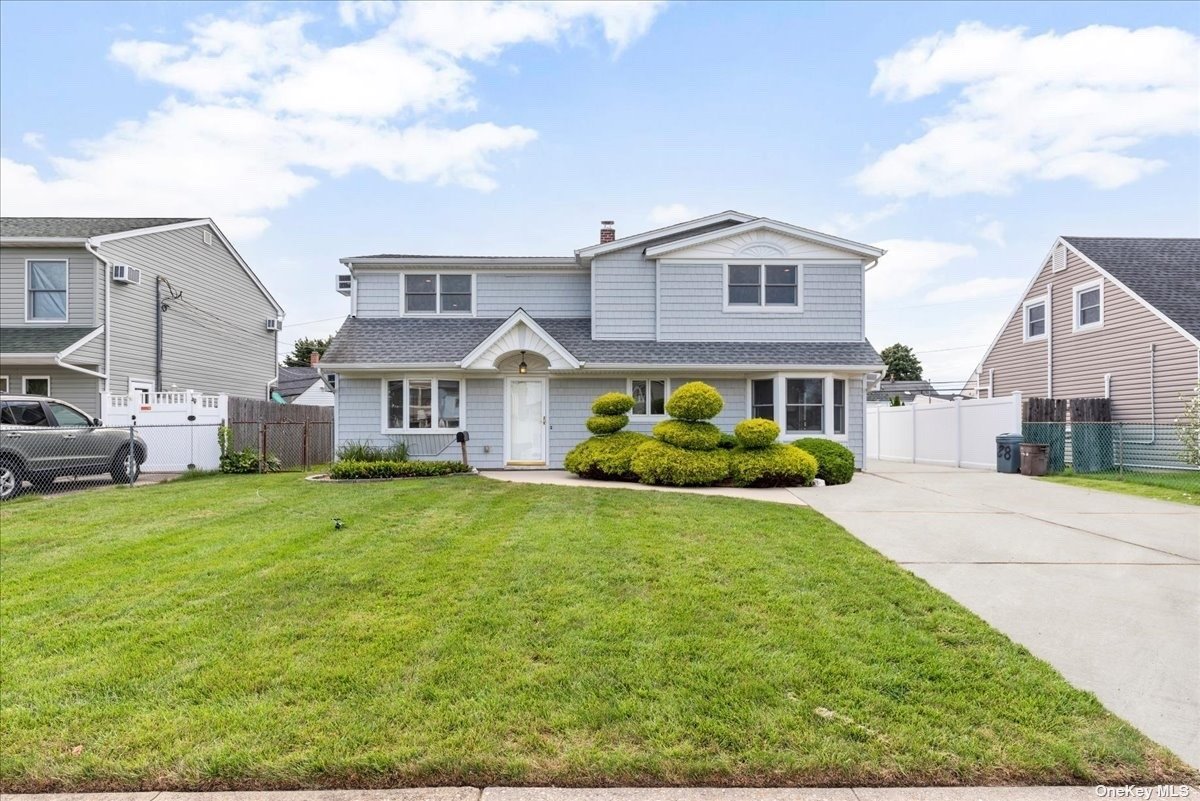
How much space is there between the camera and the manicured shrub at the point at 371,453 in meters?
13.0

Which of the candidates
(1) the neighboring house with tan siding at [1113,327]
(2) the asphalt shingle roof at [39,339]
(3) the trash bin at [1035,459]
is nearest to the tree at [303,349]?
(2) the asphalt shingle roof at [39,339]

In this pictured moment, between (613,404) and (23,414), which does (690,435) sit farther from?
(23,414)

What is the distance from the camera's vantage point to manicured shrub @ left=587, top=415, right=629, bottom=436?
12.9 meters

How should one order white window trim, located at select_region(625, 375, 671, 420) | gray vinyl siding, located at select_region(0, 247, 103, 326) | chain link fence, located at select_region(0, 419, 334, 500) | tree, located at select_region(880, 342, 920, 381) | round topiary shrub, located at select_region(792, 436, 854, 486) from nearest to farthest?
chain link fence, located at select_region(0, 419, 334, 500) → round topiary shrub, located at select_region(792, 436, 854, 486) → white window trim, located at select_region(625, 375, 671, 420) → gray vinyl siding, located at select_region(0, 247, 103, 326) → tree, located at select_region(880, 342, 920, 381)

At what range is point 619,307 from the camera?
14820 mm

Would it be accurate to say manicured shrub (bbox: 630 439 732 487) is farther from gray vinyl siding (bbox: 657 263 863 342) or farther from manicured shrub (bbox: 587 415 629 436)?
gray vinyl siding (bbox: 657 263 863 342)

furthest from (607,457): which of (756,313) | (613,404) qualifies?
(756,313)

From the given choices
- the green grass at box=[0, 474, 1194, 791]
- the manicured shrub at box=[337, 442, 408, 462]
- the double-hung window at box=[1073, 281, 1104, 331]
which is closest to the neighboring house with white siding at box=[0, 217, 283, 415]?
the manicured shrub at box=[337, 442, 408, 462]

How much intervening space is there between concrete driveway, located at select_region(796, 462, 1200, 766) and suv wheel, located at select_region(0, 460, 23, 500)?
43.4 feet

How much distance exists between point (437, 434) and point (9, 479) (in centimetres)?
742

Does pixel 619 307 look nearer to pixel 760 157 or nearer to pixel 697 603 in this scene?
pixel 760 157

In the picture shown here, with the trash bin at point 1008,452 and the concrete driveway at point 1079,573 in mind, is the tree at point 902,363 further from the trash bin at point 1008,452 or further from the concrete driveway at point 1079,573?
the concrete driveway at point 1079,573

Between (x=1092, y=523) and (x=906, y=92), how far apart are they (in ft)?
→ 35.6

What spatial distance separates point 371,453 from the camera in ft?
43.3
